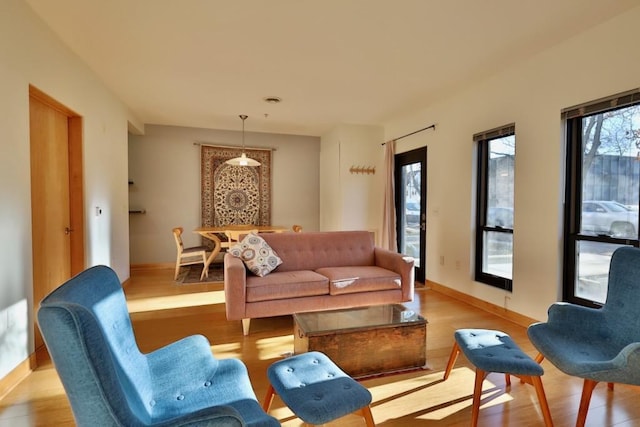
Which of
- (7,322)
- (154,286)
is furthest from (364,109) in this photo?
(7,322)

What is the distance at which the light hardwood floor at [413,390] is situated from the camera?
181cm

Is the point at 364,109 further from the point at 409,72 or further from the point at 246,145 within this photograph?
the point at 246,145

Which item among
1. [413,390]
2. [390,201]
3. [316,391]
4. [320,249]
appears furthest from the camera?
[390,201]

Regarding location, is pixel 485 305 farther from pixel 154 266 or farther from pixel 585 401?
pixel 154 266

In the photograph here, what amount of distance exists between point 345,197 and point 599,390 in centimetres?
410

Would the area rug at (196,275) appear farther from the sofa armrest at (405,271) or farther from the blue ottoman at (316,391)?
the blue ottoman at (316,391)

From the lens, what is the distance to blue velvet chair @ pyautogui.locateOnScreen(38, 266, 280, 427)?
2.90ft

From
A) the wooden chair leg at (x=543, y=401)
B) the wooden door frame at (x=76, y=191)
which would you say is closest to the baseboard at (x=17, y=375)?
the wooden door frame at (x=76, y=191)

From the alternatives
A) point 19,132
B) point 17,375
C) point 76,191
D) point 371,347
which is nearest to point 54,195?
point 76,191

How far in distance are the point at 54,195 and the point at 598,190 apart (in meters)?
4.55

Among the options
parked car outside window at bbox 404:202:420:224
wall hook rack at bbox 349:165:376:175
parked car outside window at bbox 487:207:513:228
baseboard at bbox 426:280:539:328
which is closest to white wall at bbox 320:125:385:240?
wall hook rack at bbox 349:165:376:175

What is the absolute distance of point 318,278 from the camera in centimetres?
317

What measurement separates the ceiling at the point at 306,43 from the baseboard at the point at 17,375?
245 centimetres

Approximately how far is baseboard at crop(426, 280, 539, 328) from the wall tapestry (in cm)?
339
